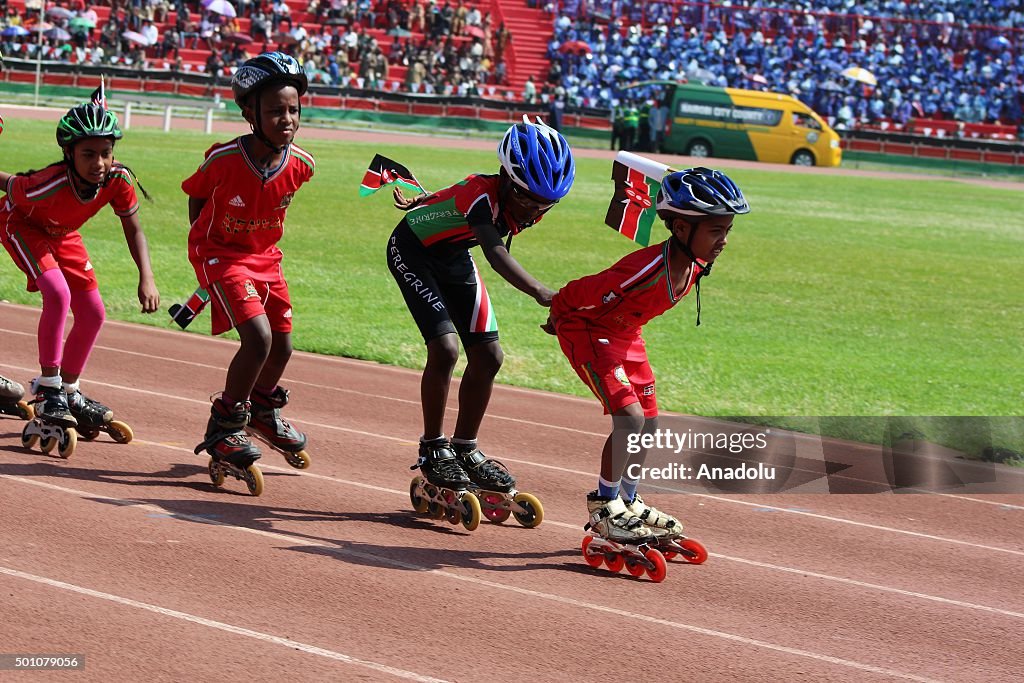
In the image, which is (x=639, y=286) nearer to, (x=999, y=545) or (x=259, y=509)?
(x=259, y=509)

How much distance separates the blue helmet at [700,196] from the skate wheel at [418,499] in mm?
2042

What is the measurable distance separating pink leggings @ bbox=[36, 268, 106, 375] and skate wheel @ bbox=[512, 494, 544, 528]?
2.90 metres

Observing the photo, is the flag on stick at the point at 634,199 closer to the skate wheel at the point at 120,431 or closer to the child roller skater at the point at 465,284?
the child roller skater at the point at 465,284

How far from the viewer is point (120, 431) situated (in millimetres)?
8617

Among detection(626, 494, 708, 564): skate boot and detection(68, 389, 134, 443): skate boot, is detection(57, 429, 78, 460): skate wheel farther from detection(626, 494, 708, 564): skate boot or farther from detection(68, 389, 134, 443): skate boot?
detection(626, 494, 708, 564): skate boot

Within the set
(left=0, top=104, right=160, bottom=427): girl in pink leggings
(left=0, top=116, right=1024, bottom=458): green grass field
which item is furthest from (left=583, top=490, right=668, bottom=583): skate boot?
(left=0, top=116, right=1024, bottom=458): green grass field

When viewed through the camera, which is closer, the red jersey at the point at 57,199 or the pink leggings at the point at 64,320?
the red jersey at the point at 57,199

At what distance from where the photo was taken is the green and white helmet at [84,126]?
7.97 meters

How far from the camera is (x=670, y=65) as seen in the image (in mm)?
58031

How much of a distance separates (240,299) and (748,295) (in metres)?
12.0

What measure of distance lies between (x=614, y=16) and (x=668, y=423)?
55.0 metres

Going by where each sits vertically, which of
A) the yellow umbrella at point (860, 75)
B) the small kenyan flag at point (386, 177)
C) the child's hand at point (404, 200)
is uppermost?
the small kenyan flag at point (386, 177)

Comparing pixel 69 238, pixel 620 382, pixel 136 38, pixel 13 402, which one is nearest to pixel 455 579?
pixel 620 382

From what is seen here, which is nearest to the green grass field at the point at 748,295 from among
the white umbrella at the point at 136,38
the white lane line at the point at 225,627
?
the white lane line at the point at 225,627
